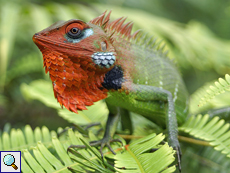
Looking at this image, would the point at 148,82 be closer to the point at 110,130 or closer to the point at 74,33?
the point at 110,130

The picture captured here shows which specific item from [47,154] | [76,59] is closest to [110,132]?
[47,154]

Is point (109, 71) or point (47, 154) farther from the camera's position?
point (109, 71)

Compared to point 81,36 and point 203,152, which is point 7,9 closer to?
point 81,36

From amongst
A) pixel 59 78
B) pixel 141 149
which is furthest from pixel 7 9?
pixel 141 149

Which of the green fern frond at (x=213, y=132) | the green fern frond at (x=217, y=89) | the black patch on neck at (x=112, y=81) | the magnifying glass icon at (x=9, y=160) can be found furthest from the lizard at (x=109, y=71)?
the magnifying glass icon at (x=9, y=160)

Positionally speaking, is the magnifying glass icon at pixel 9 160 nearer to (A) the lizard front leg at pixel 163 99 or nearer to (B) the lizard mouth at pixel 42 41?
(B) the lizard mouth at pixel 42 41

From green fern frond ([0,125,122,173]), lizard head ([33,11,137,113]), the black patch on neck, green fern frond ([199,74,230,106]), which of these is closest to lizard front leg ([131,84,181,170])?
the black patch on neck

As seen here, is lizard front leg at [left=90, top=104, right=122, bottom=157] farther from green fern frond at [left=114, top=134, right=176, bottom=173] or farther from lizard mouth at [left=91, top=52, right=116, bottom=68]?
lizard mouth at [left=91, top=52, right=116, bottom=68]
